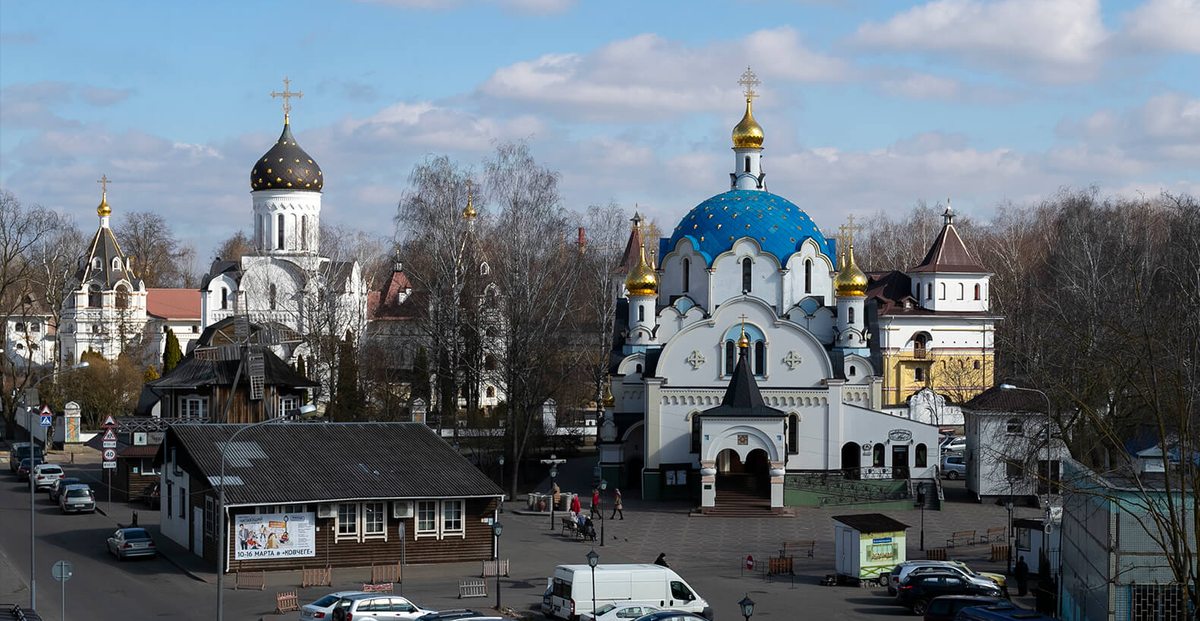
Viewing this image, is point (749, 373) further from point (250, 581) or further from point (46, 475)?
point (46, 475)

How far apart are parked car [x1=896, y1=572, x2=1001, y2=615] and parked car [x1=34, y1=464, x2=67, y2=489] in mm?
27239

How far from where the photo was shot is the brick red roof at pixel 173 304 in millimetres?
90875

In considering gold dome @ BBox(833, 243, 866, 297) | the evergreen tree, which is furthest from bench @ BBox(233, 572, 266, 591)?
the evergreen tree

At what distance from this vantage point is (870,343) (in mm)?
52594

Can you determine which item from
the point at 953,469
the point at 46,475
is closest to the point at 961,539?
the point at 953,469

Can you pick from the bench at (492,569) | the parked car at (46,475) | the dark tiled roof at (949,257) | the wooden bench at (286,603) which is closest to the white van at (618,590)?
the bench at (492,569)

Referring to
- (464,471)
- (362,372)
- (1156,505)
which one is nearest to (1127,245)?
A: (362,372)

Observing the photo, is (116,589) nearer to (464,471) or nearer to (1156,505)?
(464,471)

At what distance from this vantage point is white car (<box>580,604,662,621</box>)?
88.8 feet

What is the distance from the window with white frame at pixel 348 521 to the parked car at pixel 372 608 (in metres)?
7.28

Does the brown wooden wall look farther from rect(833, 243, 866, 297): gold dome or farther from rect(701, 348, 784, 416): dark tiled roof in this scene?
rect(833, 243, 866, 297): gold dome

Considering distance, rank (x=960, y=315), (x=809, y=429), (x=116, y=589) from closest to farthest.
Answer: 1. (x=116, y=589)
2. (x=809, y=429)
3. (x=960, y=315)

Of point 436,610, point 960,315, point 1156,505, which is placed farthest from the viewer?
point 960,315

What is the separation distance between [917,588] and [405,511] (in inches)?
442
